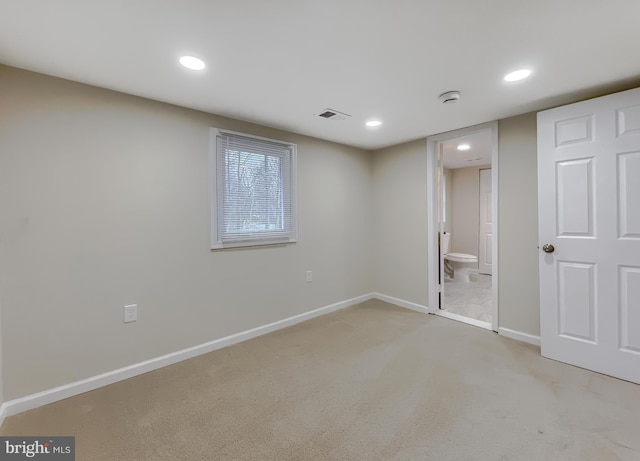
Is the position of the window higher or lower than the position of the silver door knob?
higher

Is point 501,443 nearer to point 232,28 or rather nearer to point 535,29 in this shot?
point 535,29

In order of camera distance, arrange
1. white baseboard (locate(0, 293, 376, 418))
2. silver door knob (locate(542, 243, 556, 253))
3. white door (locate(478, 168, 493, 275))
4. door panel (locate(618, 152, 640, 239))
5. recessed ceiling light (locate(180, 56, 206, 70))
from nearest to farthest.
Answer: recessed ceiling light (locate(180, 56, 206, 70)) < white baseboard (locate(0, 293, 376, 418)) < door panel (locate(618, 152, 640, 239)) < silver door knob (locate(542, 243, 556, 253)) < white door (locate(478, 168, 493, 275))

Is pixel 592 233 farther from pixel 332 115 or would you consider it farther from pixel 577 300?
pixel 332 115

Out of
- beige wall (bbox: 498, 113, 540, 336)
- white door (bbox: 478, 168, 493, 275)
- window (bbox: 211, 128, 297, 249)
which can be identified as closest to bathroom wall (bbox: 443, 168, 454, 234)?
white door (bbox: 478, 168, 493, 275)

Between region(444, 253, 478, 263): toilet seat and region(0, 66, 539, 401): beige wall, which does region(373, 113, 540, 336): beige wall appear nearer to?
region(0, 66, 539, 401): beige wall

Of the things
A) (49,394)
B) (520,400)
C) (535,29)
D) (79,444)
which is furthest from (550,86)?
(49,394)

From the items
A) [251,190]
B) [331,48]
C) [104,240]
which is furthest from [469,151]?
[104,240]

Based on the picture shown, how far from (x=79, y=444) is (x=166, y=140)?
6.68ft

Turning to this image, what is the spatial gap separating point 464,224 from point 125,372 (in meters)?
5.91

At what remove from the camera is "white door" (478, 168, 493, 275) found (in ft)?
17.9

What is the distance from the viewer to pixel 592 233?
2146 mm

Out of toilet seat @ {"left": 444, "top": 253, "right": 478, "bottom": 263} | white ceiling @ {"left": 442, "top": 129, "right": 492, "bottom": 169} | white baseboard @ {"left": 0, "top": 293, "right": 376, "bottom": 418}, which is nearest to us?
white baseboard @ {"left": 0, "top": 293, "right": 376, "bottom": 418}

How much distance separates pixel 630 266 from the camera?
2.00 metres

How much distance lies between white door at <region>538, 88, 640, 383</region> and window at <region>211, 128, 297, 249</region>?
91.7 inches
